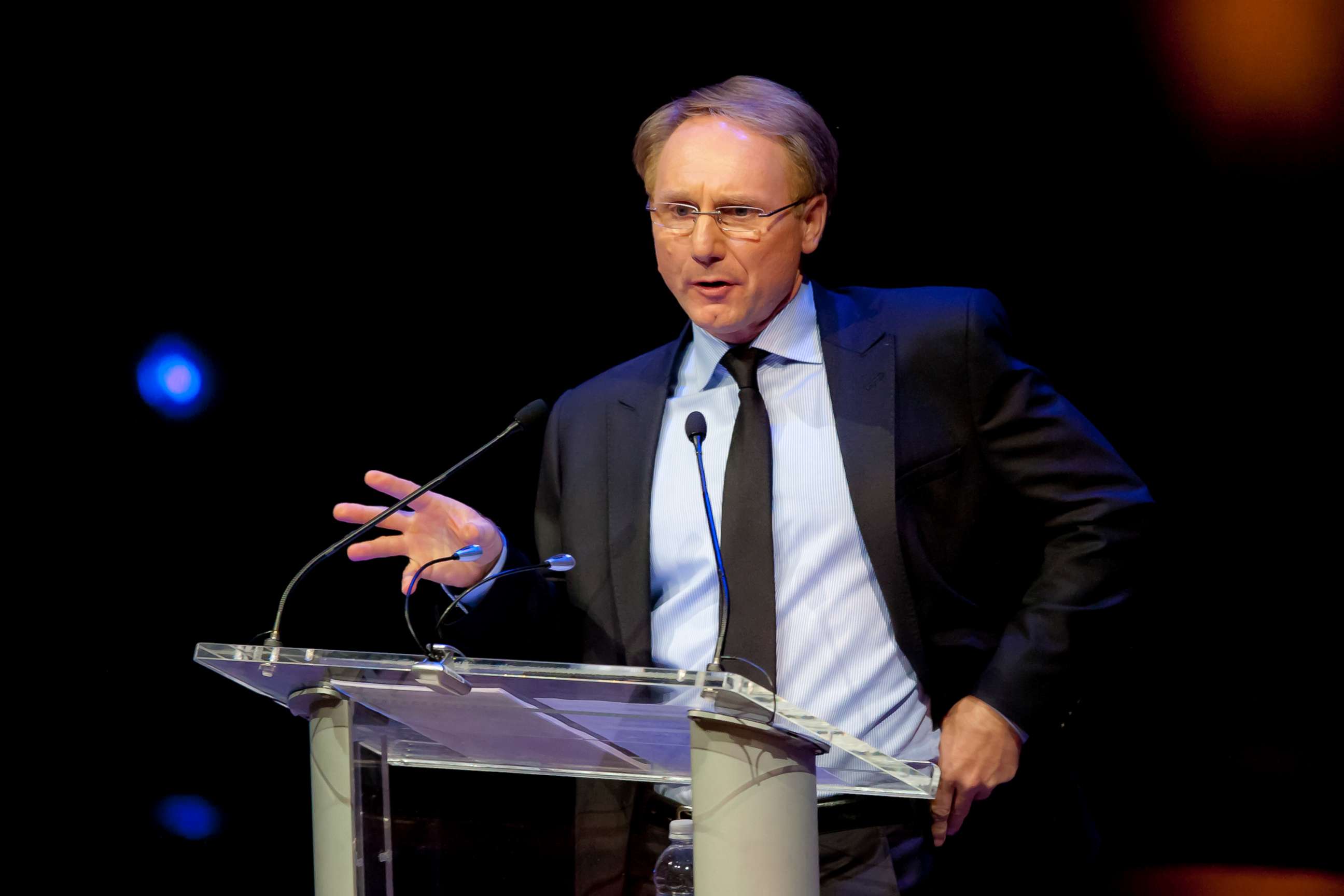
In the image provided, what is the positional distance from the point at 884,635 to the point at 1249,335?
1.09 m

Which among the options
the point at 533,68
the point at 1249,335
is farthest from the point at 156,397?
the point at 1249,335

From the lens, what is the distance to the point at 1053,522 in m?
2.20

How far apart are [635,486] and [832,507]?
37 centimetres

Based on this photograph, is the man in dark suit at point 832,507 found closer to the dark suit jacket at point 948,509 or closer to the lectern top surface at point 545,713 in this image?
the dark suit jacket at point 948,509

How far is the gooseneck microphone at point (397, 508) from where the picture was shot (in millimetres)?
1692

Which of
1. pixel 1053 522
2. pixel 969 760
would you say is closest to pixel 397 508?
pixel 969 760

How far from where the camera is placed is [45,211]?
3283mm

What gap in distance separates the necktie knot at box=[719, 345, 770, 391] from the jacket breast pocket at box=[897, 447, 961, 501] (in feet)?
1.03

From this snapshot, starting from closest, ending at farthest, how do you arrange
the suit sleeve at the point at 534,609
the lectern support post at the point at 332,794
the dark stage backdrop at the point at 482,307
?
the lectern support post at the point at 332,794, the suit sleeve at the point at 534,609, the dark stage backdrop at the point at 482,307

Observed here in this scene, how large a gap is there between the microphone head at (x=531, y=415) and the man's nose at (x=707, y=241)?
483 millimetres

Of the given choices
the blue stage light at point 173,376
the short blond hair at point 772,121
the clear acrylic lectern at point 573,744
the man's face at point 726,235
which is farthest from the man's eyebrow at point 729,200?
the blue stage light at point 173,376

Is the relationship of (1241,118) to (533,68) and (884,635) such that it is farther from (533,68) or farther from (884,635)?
(533,68)

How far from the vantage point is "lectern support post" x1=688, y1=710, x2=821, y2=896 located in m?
1.40

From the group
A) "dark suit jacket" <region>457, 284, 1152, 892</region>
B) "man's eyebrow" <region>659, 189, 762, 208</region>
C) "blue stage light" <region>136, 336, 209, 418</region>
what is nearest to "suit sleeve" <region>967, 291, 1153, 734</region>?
"dark suit jacket" <region>457, 284, 1152, 892</region>
